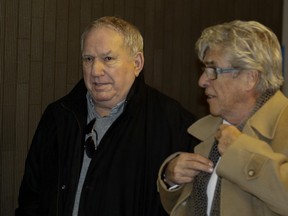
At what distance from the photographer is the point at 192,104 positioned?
4719mm

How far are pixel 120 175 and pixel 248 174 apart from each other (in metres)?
0.76

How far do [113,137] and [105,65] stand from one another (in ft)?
1.13

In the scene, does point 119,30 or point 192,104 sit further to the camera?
point 192,104

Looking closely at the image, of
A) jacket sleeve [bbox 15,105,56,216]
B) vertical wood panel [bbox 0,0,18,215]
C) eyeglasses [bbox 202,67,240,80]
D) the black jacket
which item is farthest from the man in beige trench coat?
vertical wood panel [bbox 0,0,18,215]

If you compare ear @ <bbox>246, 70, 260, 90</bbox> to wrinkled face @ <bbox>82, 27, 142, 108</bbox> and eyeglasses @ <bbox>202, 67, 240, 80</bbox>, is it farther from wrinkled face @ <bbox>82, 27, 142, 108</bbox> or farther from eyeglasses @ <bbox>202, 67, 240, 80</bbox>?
wrinkled face @ <bbox>82, 27, 142, 108</bbox>

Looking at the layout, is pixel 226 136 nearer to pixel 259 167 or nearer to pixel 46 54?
pixel 259 167

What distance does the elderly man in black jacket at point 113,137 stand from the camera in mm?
2377

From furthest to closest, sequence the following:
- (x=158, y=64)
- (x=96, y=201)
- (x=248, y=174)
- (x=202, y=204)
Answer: (x=158, y=64) → (x=96, y=201) → (x=202, y=204) → (x=248, y=174)

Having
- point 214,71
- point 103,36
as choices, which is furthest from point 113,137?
point 214,71

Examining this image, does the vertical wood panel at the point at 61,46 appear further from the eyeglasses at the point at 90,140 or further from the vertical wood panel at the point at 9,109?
the eyeglasses at the point at 90,140

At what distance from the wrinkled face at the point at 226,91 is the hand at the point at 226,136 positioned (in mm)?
94

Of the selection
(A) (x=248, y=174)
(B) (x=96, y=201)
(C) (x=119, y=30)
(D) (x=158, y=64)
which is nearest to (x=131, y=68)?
(C) (x=119, y=30)

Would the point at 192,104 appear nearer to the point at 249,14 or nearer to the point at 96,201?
the point at 249,14

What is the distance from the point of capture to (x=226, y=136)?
6.34ft
